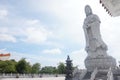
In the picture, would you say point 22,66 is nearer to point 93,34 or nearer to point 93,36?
point 93,36

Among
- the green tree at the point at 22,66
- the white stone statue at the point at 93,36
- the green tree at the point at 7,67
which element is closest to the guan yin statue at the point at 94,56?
the white stone statue at the point at 93,36

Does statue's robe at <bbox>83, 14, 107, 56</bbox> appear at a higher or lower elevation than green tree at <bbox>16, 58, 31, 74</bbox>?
higher

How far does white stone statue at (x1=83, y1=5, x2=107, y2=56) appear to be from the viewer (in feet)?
182

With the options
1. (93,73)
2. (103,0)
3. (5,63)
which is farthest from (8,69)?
(103,0)

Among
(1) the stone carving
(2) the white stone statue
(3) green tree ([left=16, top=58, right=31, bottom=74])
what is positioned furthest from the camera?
(3) green tree ([left=16, top=58, right=31, bottom=74])

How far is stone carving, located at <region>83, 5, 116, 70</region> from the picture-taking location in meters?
53.0

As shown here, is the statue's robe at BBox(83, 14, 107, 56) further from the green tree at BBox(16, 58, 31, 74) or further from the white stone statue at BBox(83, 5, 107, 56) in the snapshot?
the green tree at BBox(16, 58, 31, 74)

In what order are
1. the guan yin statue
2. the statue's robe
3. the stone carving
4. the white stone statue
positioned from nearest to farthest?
the guan yin statue → the stone carving → the white stone statue → the statue's robe

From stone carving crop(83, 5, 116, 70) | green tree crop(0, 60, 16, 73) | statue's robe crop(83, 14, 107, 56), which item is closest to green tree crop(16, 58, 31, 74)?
green tree crop(0, 60, 16, 73)

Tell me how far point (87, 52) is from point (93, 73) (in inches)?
382

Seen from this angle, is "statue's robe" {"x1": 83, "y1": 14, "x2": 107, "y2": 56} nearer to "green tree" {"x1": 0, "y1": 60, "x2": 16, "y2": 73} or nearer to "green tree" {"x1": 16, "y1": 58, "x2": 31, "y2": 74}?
"green tree" {"x1": 16, "y1": 58, "x2": 31, "y2": 74}

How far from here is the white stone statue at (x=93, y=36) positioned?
182 ft

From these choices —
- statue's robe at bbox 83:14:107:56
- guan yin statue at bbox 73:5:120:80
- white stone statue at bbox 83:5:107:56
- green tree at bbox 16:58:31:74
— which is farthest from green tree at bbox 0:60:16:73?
statue's robe at bbox 83:14:107:56

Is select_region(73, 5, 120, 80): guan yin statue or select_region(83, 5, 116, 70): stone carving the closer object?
select_region(73, 5, 120, 80): guan yin statue
